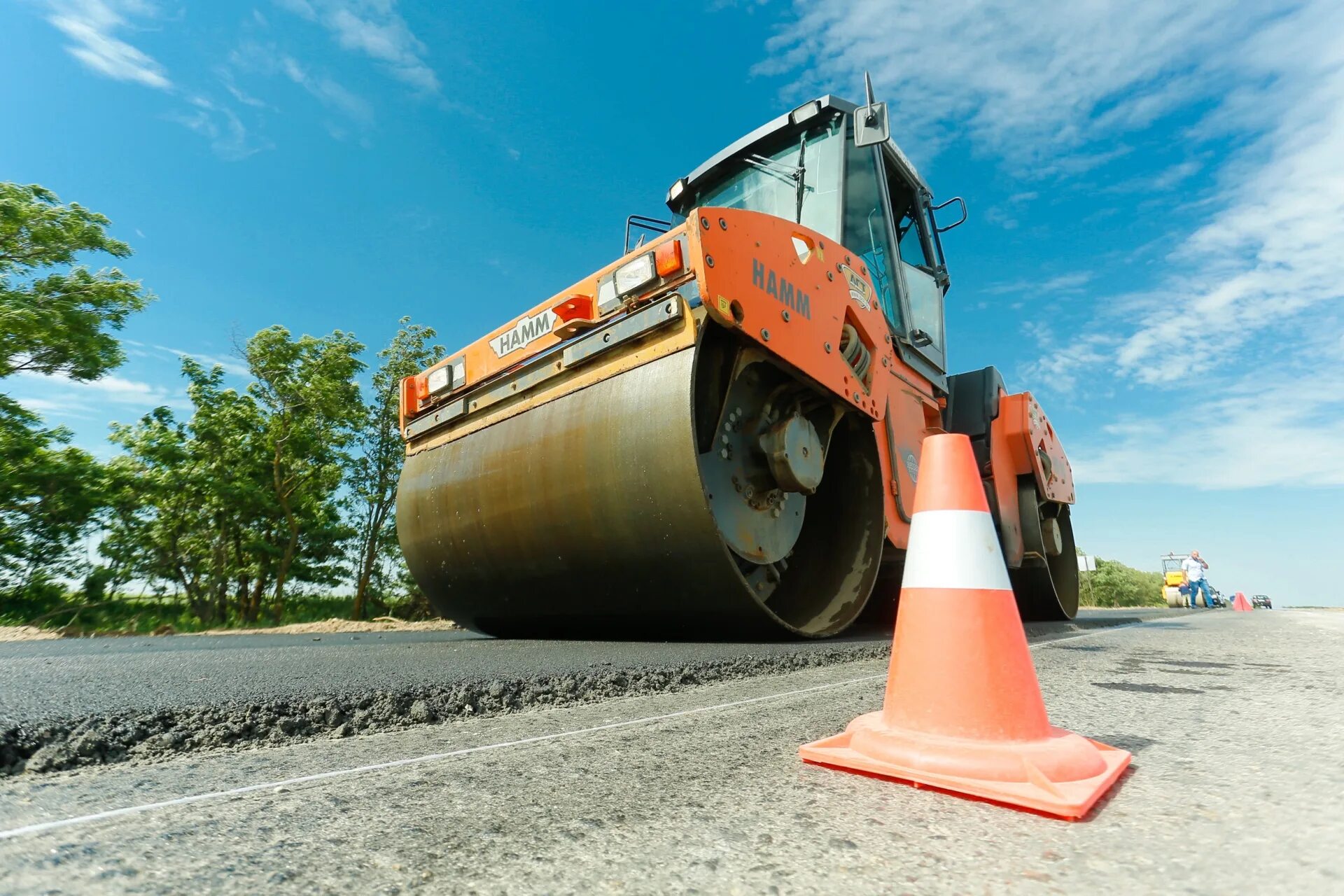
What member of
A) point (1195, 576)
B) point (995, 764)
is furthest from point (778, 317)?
point (1195, 576)

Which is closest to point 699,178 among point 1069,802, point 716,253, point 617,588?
point 716,253

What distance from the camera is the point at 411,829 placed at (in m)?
0.99

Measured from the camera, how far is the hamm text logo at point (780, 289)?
298cm

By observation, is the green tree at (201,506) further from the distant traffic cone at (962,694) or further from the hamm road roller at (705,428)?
the distant traffic cone at (962,694)

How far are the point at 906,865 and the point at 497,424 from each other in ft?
9.91

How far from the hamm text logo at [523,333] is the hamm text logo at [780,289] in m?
1.03

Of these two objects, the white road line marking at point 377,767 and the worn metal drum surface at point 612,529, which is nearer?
the white road line marking at point 377,767

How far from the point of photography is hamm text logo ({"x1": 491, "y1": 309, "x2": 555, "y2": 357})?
11.3 feet

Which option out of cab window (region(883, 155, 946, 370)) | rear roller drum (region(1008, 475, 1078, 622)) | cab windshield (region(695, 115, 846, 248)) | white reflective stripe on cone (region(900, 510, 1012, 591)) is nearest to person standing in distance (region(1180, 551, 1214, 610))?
rear roller drum (region(1008, 475, 1078, 622))

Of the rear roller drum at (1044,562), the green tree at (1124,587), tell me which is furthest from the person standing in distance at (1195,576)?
the rear roller drum at (1044,562)

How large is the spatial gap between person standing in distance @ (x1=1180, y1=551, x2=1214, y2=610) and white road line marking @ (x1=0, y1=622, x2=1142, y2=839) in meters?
19.0

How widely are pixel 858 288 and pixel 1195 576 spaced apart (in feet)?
58.7

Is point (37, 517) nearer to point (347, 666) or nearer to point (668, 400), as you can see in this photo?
point (347, 666)

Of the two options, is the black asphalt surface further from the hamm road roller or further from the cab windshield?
the cab windshield
